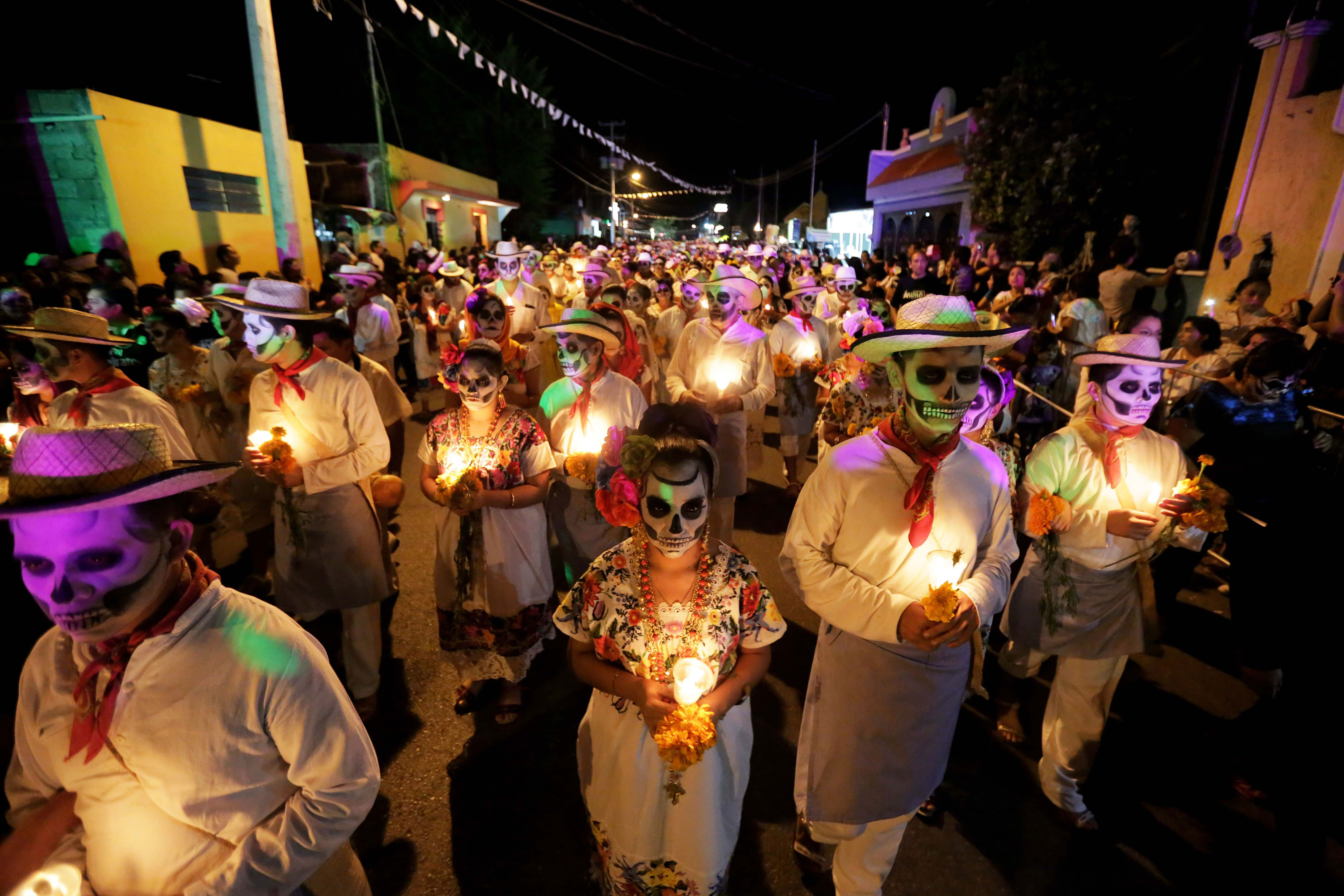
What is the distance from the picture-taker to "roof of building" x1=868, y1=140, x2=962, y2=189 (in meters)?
25.4

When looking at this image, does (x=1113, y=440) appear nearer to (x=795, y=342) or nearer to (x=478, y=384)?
(x=478, y=384)

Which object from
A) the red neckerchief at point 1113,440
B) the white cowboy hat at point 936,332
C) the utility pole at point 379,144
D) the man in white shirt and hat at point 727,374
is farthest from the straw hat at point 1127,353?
the utility pole at point 379,144

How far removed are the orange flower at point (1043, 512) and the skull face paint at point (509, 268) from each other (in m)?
7.49

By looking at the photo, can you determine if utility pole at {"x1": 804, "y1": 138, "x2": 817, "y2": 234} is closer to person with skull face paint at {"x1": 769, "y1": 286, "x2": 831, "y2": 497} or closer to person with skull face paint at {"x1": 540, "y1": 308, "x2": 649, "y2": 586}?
person with skull face paint at {"x1": 769, "y1": 286, "x2": 831, "y2": 497}

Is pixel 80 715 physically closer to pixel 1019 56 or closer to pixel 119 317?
pixel 119 317

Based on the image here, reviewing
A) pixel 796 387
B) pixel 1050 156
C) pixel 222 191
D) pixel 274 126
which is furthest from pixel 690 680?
pixel 222 191

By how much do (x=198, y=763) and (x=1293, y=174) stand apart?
1464 centimetres

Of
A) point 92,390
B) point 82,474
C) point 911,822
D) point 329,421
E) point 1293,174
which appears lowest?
point 911,822

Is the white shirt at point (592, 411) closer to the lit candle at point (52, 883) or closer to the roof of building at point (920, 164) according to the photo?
the lit candle at point (52, 883)

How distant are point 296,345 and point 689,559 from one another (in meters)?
2.87

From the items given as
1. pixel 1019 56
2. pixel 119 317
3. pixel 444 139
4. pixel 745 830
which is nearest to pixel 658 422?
pixel 745 830

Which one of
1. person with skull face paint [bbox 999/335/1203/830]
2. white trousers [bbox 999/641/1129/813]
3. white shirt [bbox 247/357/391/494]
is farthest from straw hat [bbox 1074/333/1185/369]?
white shirt [bbox 247/357/391/494]

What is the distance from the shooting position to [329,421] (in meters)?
3.99

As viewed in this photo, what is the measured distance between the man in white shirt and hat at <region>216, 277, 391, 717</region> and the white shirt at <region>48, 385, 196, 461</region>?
398mm
